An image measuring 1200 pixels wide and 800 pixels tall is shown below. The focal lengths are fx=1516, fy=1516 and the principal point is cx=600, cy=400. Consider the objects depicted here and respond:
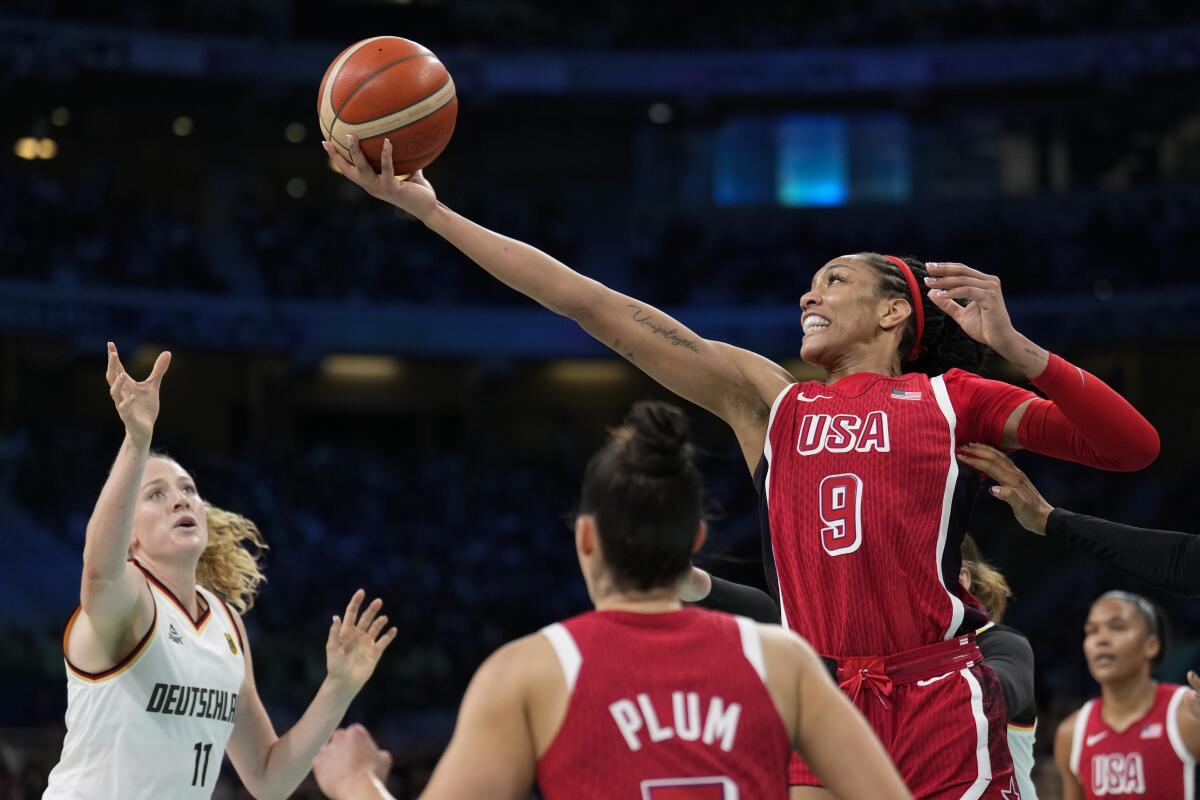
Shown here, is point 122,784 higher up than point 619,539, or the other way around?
point 619,539

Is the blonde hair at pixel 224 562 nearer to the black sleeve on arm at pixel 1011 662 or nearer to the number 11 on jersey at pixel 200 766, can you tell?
the number 11 on jersey at pixel 200 766

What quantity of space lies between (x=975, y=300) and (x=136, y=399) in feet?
7.19

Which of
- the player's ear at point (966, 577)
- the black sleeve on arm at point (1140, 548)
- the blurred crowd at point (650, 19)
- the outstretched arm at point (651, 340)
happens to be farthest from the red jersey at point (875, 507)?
the blurred crowd at point (650, 19)

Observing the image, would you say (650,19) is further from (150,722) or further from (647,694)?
(647,694)

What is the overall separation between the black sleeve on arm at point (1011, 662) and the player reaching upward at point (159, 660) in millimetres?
1706

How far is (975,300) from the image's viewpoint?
368 centimetres

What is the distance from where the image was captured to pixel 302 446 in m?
24.8

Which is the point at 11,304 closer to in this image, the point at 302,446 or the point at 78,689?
the point at 302,446

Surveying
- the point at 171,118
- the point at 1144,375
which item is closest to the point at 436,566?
the point at 171,118

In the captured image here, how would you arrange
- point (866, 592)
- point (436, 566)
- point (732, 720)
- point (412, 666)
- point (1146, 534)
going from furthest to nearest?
point (436, 566), point (412, 666), point (1146, 534), point (866, 592), point (732, 720)

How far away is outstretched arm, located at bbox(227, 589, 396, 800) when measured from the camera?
463 cm

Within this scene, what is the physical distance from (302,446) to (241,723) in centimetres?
2024

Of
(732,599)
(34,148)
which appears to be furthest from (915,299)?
(34,148)

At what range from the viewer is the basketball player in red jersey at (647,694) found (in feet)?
8.57
